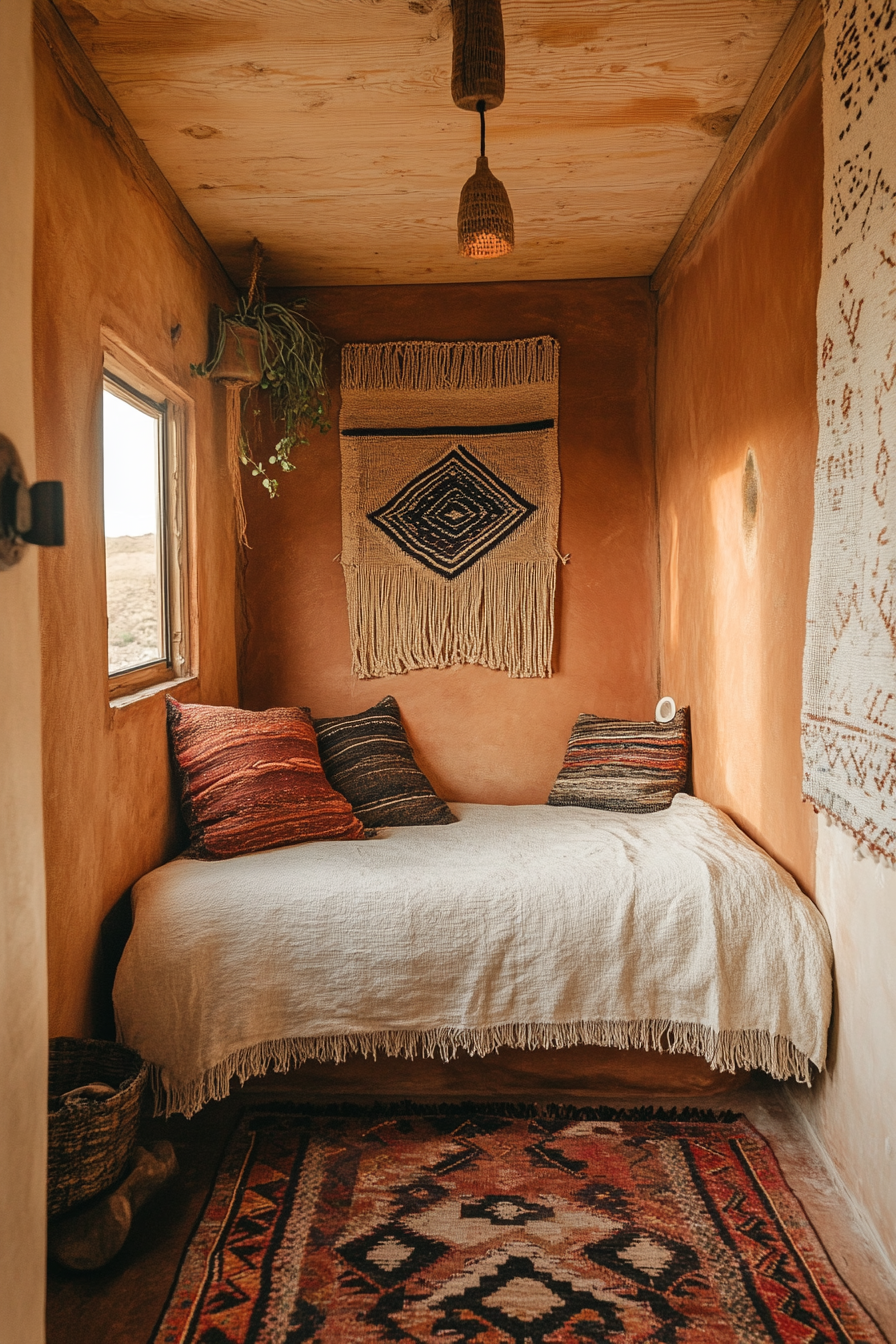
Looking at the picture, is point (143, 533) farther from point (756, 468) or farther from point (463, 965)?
point (756, 468)

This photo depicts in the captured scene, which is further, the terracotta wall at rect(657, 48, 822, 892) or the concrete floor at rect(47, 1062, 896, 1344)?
the terracotta wall at rect(657, 48, 822, 892)

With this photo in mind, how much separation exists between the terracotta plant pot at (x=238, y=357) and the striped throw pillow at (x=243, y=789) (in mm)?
1060

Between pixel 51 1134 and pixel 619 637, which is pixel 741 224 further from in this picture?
pixel 51 1134

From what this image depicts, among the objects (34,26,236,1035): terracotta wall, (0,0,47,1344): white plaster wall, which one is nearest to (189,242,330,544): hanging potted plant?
(34,26,236,1035): terracotta wall

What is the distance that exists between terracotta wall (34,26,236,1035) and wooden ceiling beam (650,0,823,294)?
151 centimetres

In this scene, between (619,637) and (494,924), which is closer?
(494,924)

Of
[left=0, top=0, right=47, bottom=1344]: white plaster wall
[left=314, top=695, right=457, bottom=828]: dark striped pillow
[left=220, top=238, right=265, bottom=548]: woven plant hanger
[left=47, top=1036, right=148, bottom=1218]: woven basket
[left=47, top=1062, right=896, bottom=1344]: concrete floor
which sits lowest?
[left=47, top=1062, right=896, bottom=1344]: concrete floor

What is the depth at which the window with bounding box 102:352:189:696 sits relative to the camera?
2.40 metres

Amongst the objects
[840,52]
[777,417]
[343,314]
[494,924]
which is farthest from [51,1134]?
[343,314]

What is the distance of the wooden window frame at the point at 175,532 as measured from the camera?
2.65 m

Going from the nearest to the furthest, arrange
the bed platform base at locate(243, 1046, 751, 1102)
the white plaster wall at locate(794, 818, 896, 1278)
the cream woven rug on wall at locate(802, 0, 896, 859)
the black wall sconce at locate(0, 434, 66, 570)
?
the black wall sconce at locate(0, 434, 66, 570) → the cream woven rug on wall at locate(802, 0, 896, 859) → the white plaster wall at locate(794, 818, 896, 1278) → the bed platform base at locate(243, 1046, 751, 1102)

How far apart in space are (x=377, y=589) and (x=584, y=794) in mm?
1087

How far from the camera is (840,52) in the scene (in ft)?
5.55

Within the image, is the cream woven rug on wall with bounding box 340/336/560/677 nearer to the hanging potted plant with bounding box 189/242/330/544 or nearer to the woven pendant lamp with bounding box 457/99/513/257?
the hanging potted plant with bounding box 189/242/330/544
